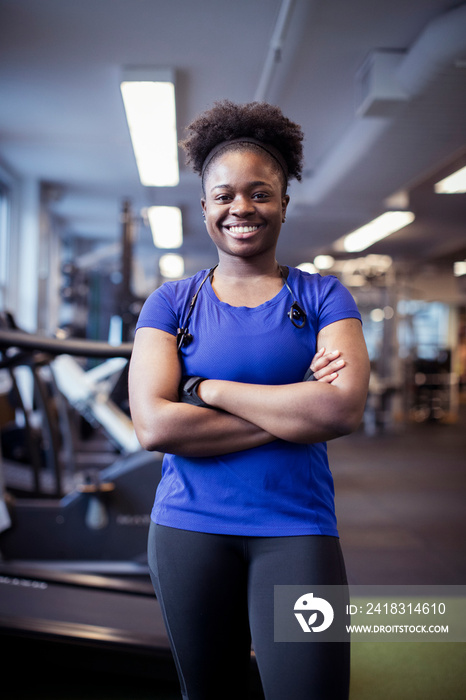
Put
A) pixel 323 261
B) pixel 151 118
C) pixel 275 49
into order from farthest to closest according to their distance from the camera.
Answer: pixel 323 261 → pixel 151 118 → pixel 275 49

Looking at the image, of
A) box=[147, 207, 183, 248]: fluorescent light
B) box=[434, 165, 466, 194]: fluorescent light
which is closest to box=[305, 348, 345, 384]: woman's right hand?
box=[434, 165, 466, 194]: fluorescent light

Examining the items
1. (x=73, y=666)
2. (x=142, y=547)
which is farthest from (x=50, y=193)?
(x=73, y=666)

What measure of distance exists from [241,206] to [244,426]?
430mm

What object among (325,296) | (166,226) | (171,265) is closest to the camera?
(325,296)

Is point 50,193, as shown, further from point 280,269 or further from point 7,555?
point 280,269

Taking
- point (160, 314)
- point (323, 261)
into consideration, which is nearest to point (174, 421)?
point (160, 314)

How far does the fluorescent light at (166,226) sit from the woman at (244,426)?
646 cm

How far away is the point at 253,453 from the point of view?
106 centimetres

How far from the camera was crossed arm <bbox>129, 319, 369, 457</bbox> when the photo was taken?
40.6 inches

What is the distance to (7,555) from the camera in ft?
9.36

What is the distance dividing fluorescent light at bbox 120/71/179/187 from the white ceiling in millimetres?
131

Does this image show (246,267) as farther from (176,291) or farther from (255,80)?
(255,80)

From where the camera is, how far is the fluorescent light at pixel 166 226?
7.56m

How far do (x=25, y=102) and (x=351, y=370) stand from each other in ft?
15.3
